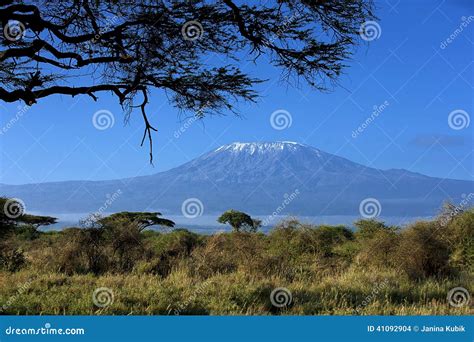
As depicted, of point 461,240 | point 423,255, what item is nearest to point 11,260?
point 423,255

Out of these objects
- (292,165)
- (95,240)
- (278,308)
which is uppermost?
(292,165)

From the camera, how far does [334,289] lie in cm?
1018

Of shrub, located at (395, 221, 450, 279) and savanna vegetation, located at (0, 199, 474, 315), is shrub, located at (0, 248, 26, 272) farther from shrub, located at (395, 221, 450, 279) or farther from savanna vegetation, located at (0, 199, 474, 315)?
shrub, located at (395, 221, 450, 279)

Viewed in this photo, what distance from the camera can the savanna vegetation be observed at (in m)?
8.90

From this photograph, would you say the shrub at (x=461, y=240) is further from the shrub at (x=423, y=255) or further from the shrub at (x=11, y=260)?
the shrub at (x=11, y=260)

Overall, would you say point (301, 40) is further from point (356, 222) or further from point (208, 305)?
point (356, 222)

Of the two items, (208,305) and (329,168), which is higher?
(329,168)

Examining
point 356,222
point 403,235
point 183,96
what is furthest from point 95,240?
point 356,222

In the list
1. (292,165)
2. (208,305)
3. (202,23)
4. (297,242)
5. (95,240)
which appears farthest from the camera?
(292,165)

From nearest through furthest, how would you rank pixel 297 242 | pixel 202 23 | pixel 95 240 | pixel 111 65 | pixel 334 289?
pixel 334 289 → pixel 202 23 → pixel 111 65 → pixel 95 240 → pixel 297 242

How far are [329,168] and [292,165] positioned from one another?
125 feet

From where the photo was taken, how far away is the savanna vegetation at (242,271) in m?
8.90

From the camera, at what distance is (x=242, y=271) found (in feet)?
41.3

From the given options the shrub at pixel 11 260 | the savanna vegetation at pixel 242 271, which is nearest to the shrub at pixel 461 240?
the savanna vegetation at pixel 242 271
